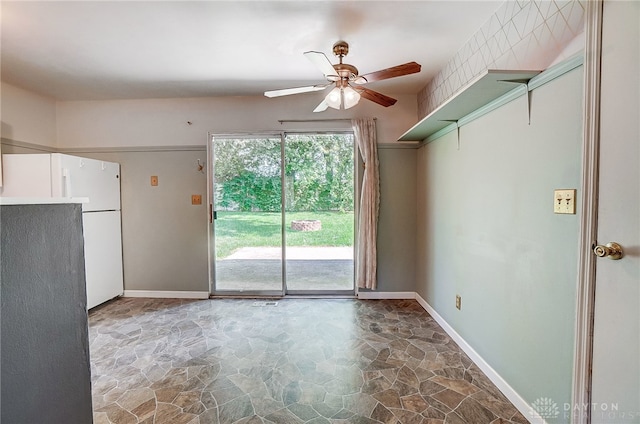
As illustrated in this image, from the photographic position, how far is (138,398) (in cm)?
175

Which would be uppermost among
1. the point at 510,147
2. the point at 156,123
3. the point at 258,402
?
the point at 156,123

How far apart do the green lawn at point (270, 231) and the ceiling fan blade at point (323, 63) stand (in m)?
1.90

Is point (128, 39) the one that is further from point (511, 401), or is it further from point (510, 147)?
point (511, 401)

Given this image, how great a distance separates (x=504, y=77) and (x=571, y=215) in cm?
81

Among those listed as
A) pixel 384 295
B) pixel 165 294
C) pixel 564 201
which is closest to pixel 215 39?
pixel 564 201

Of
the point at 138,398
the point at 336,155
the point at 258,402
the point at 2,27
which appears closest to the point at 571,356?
the point at 258,402

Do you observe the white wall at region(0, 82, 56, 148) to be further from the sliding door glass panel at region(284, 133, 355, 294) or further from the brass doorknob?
the brass doorknob

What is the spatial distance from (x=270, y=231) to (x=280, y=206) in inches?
14.5

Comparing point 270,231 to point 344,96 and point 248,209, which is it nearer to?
point 248,209

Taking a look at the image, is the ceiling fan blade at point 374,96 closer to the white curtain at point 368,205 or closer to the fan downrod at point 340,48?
the fan downrod at point 340,48

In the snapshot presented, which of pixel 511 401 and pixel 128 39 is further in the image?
pixel 128 39

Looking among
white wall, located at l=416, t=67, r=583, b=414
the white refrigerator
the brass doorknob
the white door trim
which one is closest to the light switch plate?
white wall, located at l=416, t=67, r=583, b=414

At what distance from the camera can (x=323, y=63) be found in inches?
69.3

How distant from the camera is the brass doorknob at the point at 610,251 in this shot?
990mm
